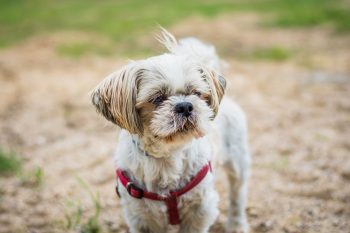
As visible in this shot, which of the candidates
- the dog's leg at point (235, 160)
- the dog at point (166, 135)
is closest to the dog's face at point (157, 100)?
the dog at point (166, 135)

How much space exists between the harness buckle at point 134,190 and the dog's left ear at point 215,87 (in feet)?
2.51

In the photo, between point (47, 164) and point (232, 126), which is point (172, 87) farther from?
point (47, 164)

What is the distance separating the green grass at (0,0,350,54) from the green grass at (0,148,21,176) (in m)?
6.70

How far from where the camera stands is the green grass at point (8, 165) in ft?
19.2

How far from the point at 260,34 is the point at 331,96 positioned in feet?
17.5

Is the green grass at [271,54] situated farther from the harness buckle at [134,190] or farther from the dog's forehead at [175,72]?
the harness buckle at [134,190]

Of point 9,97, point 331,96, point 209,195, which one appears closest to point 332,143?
point 331,96

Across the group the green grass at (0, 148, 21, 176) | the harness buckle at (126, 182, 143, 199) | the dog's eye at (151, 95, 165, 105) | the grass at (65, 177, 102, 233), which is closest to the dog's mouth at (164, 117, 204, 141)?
the dog's eye at (151, 95, 165, 105)

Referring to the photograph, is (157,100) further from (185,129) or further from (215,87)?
(215,87)

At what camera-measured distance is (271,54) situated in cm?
1106

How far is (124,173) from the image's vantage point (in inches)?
138

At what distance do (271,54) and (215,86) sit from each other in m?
7.90

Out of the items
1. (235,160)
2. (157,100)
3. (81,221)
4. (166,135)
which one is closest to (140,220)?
(166,135)

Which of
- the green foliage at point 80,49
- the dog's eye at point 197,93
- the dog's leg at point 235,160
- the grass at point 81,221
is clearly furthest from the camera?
the green foliage at point 80,49
